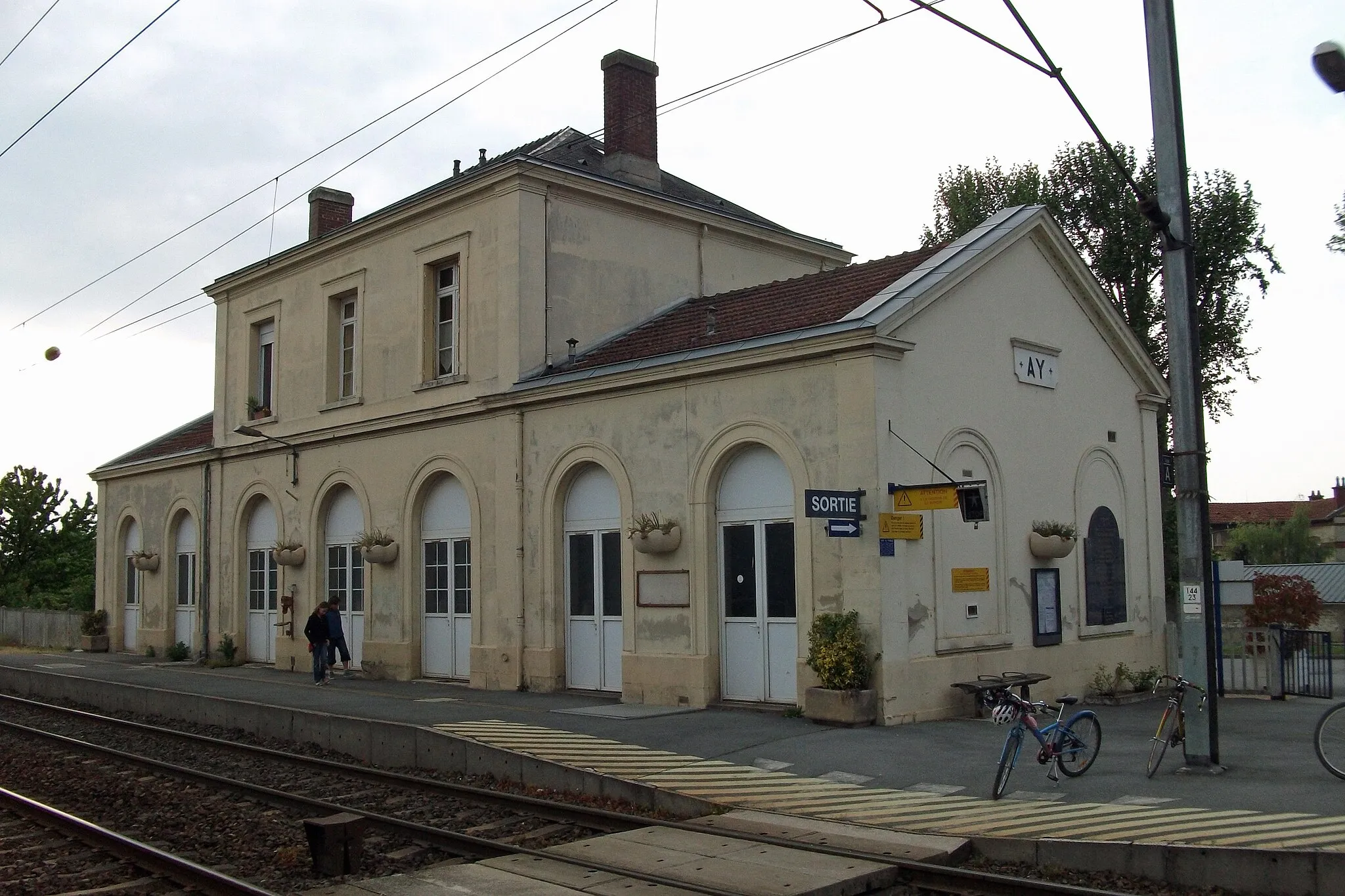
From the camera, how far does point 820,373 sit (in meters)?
14.9

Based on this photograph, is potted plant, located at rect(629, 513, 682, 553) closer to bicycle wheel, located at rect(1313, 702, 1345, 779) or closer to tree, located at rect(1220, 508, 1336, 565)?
bicycle wheel, located at rect(1313, 702, 1345, 779)

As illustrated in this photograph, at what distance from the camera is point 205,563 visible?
1100 inches

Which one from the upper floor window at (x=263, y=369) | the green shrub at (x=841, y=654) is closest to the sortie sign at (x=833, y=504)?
the green shrub at (x=841, y=654)

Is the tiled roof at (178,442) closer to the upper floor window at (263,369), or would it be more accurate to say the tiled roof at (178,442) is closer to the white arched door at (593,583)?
the upper floor window at (263,369)

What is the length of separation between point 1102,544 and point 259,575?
1775 cm

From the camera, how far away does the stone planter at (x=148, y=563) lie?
3017 cm

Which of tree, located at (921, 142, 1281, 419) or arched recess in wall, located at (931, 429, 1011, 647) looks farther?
tree, located at (921, 142, 1281, 419)

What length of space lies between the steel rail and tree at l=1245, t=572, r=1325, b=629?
19.3 metres

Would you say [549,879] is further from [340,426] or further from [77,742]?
[340,426]

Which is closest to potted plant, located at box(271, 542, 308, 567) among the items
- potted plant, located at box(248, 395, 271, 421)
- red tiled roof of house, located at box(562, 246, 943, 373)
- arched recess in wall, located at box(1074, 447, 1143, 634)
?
potted plant, located at box(248, 395, 271, 421)

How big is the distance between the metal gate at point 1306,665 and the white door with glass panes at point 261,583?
62.9ft

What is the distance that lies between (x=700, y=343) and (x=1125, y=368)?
730cm

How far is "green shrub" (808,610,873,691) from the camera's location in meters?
13.8

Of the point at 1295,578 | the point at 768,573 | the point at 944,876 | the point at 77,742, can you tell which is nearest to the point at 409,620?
the point at 77,742
